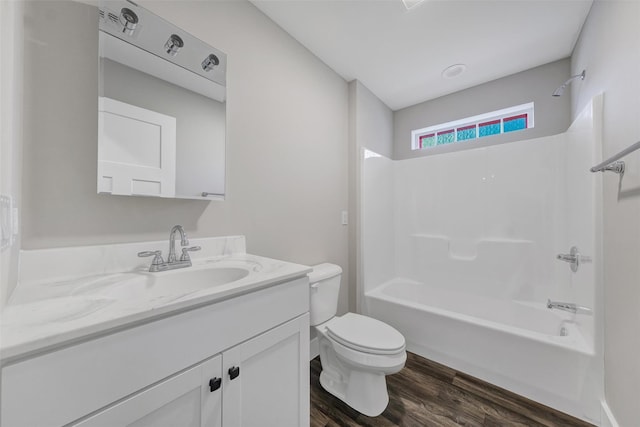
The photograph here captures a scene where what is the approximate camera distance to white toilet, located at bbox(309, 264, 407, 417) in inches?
52.9

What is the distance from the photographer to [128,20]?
1011 mm

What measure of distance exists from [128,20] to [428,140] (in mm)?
2689

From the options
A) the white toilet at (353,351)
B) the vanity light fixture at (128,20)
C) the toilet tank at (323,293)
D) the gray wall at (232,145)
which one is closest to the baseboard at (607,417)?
the white toilet at (353,351)

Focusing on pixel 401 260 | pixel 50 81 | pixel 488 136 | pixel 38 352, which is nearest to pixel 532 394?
pixel 401 260

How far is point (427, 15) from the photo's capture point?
1536mm

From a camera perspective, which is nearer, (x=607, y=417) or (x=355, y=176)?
(x=607, y=417)

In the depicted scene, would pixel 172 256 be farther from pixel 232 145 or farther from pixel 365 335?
pixel 365 335

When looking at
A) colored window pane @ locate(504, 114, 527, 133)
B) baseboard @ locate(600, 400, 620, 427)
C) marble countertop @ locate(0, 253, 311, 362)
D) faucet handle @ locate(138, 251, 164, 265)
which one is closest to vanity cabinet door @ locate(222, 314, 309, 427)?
marble countertop @ locate(0, 253, 311, 362)

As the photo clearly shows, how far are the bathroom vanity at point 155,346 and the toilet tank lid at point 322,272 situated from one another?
0.50 m

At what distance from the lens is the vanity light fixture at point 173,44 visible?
3.72 feet

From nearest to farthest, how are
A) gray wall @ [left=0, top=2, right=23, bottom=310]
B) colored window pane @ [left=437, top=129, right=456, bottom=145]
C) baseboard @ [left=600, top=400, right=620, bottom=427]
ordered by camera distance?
gray wall @ [left=0, top=2, right=23, bottom=310]
baseboard @ [left=600, top=400, right=620, bottom=427]
colored window pane @ [left=437, top=129, right=456, bottom=145]

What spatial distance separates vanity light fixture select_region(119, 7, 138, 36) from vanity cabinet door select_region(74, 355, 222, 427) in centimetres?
132

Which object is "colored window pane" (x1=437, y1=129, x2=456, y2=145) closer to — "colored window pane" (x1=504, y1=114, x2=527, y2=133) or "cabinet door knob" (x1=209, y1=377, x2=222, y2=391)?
"colored window pane" (x1=504, y1=114, x2=527, y2=133)

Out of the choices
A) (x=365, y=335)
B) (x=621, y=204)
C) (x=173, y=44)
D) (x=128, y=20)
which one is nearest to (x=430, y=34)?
(x=621, y=204)
